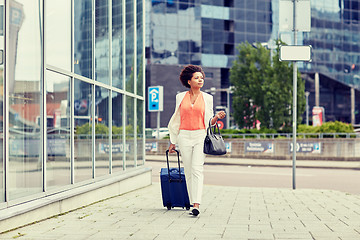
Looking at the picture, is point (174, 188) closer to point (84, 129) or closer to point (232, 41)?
point (84, 129)

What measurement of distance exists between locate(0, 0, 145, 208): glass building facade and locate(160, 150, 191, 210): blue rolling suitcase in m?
1.36

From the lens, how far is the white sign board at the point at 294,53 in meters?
13.1

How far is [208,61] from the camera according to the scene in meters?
71.7

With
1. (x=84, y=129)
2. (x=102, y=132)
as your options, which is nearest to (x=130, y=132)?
(x=102, y=132)

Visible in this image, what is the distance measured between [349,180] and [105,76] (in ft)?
34.6

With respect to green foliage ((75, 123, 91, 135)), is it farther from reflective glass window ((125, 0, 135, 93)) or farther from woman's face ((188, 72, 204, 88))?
reflective glass window ((125, 0, 135, 93))

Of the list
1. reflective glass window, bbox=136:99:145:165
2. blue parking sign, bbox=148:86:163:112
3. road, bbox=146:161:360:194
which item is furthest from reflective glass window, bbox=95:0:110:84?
blue parking sign, bbox=148:86:163:112

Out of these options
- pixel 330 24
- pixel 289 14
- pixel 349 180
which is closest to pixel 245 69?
pixel 349 180

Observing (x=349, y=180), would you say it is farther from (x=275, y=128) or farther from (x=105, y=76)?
(x=275, y=128)

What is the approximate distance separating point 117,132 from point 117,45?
1.68 m

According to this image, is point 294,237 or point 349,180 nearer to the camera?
point 294,237

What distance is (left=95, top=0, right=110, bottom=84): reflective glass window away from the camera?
9.94 meters

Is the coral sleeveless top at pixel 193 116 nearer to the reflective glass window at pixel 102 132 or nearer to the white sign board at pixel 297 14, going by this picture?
the reflective glass window at pixel 102 132

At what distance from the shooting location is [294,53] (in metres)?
13.2
